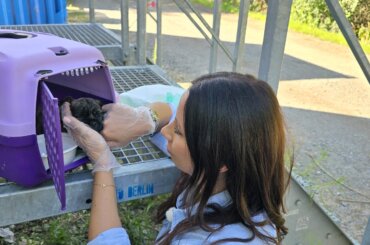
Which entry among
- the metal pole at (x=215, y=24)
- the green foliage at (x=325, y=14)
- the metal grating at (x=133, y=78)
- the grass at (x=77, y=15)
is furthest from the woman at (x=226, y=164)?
the grass at (x=77, y=15)

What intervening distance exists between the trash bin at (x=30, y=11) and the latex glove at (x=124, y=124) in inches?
109

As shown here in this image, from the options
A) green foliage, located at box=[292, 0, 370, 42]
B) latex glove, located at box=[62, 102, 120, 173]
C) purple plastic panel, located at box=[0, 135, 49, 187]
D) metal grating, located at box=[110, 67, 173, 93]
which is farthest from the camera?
green foliage, located at box=[292, 0, 370, 42]

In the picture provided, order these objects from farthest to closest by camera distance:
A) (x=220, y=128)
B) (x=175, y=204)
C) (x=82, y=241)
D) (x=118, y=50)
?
(x=118, y=50), (x=82, y=241), (x=175, y=204), (x=220, y=128)

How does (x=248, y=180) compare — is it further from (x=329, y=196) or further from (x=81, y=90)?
(x=329, y=196)

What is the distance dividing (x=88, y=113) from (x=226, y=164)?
1.59 feet

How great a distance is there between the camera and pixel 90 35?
3.15 m

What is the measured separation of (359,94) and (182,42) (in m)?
3.35

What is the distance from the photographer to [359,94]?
16.5ft

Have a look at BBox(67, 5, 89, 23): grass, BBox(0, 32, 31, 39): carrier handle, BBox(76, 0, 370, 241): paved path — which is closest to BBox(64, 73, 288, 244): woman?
BBox(76, 0, 370, 241): paved path

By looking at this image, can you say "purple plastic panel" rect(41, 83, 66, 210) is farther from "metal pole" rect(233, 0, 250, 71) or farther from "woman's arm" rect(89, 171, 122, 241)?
"metal pole" rect(233, 0, 250, 71)

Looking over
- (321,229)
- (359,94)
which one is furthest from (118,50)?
(359,94)

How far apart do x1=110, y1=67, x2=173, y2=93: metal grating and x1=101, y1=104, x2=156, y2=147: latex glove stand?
0.63 metres

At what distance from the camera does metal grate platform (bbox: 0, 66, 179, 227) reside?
1039 millimetres

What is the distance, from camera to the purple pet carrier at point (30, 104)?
0.96m
